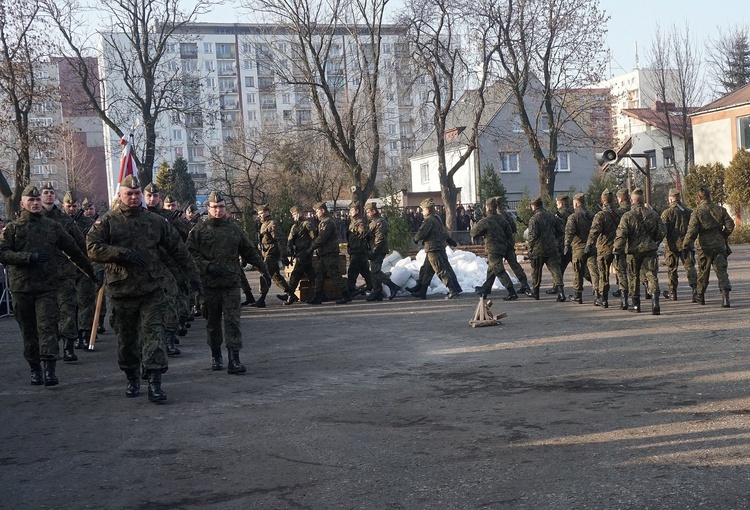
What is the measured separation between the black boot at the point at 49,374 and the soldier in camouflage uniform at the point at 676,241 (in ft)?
33.6

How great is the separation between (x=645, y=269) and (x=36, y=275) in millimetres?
9041

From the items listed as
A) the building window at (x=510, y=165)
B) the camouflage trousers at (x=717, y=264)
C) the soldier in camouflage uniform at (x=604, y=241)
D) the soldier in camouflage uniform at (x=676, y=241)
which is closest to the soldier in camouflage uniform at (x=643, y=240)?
the soldier in camouflage uniform at (x=604, y=241)

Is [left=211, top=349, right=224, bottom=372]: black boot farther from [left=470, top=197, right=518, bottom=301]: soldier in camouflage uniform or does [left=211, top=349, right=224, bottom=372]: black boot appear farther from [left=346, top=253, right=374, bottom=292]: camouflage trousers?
[left=346, top=253, right=374, bottom=292]: camouflage trousers

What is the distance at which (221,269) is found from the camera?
33.8ft

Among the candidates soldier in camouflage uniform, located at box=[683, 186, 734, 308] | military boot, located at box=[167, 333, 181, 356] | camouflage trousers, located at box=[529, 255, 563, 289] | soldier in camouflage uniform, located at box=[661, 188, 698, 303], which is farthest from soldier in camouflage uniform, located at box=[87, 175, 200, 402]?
soldier in camouflage uniform, located at box=[661, 188, 698, 303]

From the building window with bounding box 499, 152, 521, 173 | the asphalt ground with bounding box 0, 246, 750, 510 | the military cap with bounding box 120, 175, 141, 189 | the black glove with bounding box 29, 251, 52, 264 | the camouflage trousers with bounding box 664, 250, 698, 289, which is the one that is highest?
the building window with bounding box 499, 152, 521, 173

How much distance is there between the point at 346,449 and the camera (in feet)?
22.1

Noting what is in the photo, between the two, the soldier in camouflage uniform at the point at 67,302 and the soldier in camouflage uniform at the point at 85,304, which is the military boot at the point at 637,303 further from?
the soldier in camouflage uniform at the point at 67,302

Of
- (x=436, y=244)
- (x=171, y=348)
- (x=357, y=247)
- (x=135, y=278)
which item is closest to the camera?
(x=135, y=278)

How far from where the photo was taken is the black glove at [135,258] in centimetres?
877

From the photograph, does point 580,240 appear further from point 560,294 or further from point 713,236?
point 713,236

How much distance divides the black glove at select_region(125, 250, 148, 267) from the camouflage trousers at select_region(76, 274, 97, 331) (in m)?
4.52

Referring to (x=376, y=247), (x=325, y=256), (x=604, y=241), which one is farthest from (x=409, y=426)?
(x=325, y=256)

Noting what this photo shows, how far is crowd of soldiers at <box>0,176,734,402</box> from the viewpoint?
9.04 meters
